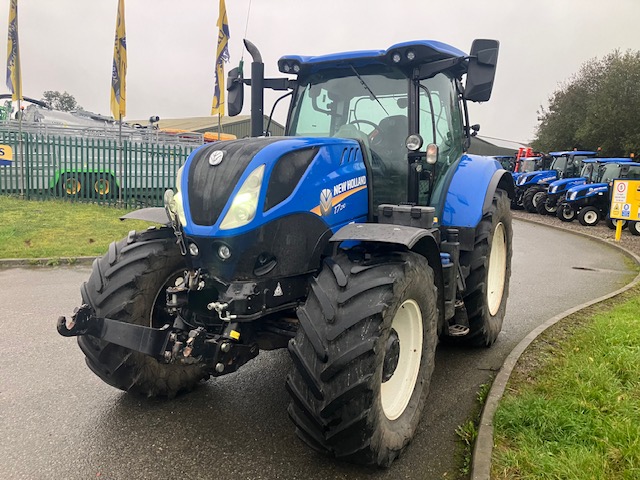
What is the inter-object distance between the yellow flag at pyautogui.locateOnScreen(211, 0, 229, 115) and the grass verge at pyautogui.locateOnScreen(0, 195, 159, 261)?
14.6 ft

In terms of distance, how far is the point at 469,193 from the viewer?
4.35 meters

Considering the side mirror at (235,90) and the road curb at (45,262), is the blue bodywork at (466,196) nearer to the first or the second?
the side mirror at (235,90)

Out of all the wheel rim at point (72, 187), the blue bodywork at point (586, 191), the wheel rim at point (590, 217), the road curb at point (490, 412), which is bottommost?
the road curb at point (490, 412)

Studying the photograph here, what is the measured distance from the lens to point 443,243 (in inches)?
158

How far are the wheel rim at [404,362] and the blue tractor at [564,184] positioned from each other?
16.9m

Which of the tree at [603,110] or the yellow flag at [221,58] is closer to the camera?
the yellow flag at [221,58]

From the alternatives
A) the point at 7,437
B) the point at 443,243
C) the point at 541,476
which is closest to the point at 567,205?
the point at 443,243

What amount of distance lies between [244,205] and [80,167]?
12.5 m

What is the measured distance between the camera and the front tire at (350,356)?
8.31 ft

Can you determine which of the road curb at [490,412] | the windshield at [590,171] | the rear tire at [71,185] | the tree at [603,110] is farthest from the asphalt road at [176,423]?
the tree at [603,110]

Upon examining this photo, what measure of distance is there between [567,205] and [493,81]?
621 inches

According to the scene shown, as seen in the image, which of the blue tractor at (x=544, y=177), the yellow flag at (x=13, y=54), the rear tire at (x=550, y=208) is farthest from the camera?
the blue tractor at (x=544, y=177)

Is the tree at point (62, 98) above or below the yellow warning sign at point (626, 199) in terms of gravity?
above

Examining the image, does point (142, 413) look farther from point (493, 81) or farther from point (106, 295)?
point (493, 81)
